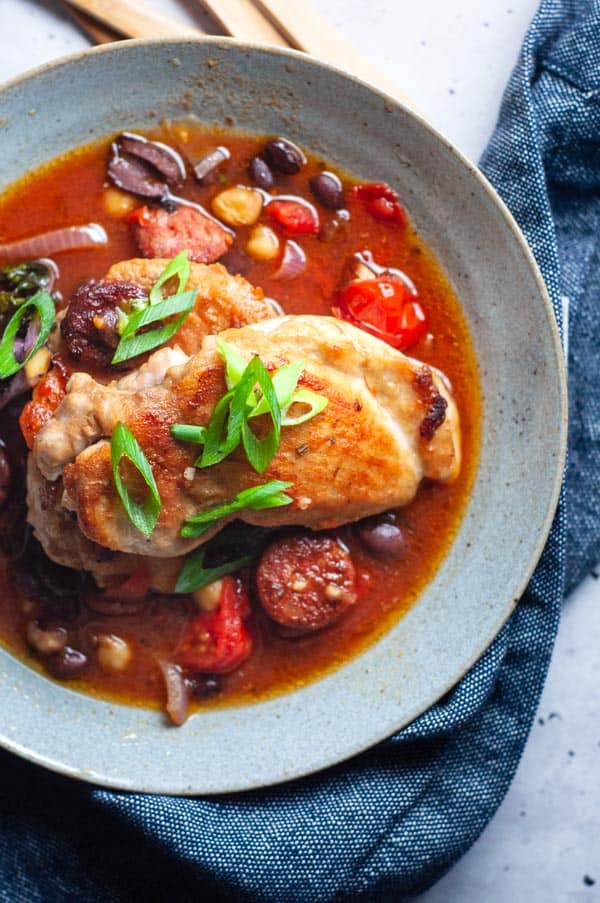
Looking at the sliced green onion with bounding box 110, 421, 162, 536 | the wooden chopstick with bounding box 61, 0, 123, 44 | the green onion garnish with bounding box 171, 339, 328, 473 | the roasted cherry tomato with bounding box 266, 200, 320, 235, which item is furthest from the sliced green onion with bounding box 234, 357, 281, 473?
the wooden chopstick with bounding box 61, 0, 123, 44

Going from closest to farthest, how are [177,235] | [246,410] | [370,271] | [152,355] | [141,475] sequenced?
1. [246,410]
2. [141,475]
3. [152,355]
4. [177,235]
5. [370,271]

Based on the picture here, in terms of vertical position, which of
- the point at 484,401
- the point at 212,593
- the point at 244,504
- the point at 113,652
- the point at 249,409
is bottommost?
the point at 113,652

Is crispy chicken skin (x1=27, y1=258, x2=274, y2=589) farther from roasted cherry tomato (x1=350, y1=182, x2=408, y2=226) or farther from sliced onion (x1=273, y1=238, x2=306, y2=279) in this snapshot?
roasted cherry tomato (x1=350, y1=182, x2=408, y2=226)

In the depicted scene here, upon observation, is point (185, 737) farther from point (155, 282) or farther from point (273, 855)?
point (155, 282)

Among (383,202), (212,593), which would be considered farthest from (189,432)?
(383,202)

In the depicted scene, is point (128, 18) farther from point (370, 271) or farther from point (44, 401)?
point (44, 401)

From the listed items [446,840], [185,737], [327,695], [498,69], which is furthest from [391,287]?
[446,840]
